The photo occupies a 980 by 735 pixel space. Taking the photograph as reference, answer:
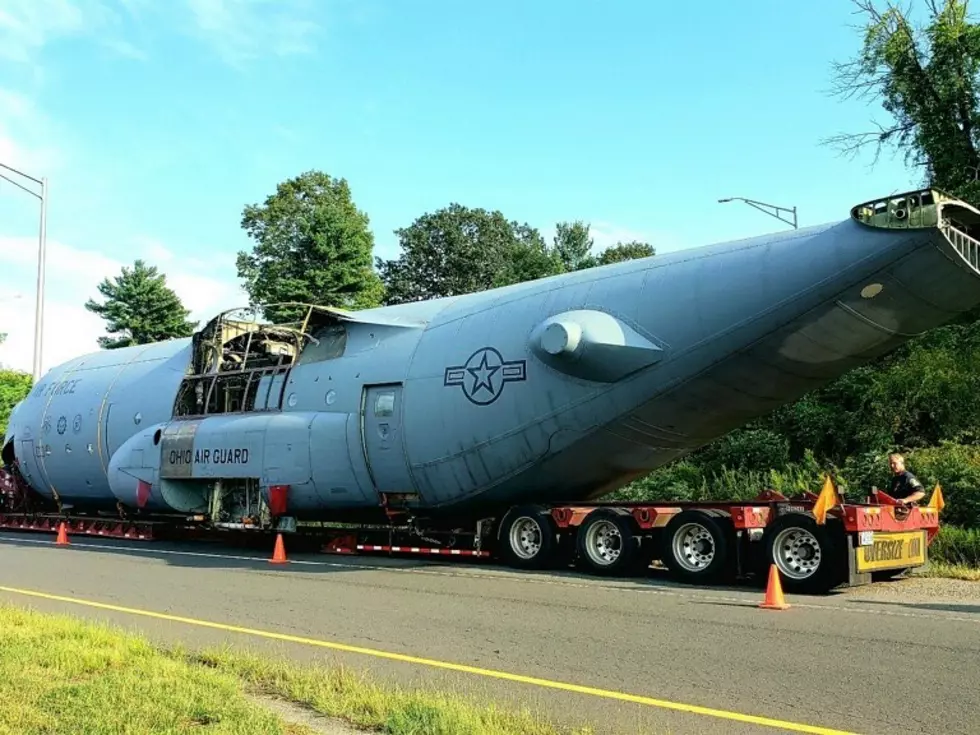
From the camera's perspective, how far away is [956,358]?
22.3 meters

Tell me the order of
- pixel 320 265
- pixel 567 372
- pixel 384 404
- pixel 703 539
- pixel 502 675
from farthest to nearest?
pixel 320 265 < pixel 384 404 < pixel 567 372 < pixel 703 539 < pixel 502 675

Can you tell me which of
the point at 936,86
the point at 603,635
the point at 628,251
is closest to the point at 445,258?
the point at 628,251

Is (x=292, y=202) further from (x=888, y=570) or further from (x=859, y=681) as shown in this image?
(x=859, y=681)

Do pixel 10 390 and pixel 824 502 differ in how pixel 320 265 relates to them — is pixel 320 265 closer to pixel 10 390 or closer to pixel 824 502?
pixel 10 390

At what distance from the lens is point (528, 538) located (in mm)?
14312

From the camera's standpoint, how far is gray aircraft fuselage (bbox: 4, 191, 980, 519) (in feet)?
37.9

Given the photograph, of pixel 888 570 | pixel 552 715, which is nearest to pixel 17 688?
pixel 552 715

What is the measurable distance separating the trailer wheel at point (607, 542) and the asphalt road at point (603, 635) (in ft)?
1.42

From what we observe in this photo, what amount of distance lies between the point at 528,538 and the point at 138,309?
3716 centimetres

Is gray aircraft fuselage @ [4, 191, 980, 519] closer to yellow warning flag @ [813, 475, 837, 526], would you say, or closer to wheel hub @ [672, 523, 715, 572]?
wheel hub @ [672, 523, 715, 572]

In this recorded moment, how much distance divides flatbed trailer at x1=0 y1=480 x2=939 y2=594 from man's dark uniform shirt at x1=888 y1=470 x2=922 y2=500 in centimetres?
33

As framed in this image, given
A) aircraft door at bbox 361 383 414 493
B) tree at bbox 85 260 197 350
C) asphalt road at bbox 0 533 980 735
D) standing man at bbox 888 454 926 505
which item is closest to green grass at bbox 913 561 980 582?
asphalt road at bbox 0 533 980 735

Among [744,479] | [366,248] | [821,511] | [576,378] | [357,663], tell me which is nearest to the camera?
[357,663]

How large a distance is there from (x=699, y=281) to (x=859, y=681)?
690 centimetres
